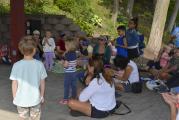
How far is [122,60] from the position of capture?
368 inches

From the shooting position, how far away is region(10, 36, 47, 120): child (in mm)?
5621

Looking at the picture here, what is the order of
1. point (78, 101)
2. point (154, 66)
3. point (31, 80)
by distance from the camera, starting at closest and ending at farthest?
point (31, 80)
point (78, 101)
point (154, 66)

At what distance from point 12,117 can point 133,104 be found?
2.44 metres

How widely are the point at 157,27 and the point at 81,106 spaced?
498 inches

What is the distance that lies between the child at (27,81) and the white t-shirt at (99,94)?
146 centimetres

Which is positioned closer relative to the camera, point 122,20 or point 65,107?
point 65,107

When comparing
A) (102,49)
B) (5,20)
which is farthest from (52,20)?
(102,49)

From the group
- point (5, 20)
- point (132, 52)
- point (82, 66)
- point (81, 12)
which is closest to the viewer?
point (132, 52)

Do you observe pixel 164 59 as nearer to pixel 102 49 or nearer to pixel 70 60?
pixel 102 49

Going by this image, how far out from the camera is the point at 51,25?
16.3 metres

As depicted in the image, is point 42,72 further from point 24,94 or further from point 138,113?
point 138,113

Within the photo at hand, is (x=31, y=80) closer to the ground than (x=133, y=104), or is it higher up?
higher up

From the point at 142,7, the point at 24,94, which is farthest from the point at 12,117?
the point at 142,7

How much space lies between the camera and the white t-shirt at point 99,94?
7141mm
